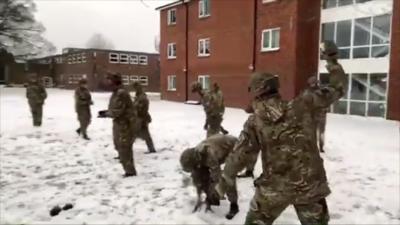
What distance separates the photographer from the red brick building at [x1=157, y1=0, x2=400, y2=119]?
22.4 m

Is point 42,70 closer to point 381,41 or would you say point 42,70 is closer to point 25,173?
point 381,41

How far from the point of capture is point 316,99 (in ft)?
12.3

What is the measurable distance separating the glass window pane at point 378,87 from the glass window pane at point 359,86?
313 mm

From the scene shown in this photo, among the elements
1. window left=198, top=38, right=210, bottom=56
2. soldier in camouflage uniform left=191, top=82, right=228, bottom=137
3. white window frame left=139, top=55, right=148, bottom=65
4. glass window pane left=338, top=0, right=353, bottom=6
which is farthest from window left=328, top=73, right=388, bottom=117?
white window frame left=139, top=55, right=148, bottom=65

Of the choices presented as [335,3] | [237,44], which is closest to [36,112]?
[237,44]

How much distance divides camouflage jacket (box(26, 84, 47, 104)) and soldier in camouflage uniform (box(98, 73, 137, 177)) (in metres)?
8.71

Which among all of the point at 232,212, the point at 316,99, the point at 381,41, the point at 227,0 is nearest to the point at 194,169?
the point at 232,212

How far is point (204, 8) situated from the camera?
97.4ft

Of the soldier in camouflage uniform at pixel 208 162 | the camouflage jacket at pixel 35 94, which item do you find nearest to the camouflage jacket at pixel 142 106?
the soldier in camouflage uniform at pixel 208 162

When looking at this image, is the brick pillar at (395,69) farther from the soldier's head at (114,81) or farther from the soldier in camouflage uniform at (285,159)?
the soldier in camouflage uniform at (285,159)

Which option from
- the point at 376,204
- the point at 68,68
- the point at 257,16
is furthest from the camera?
the point at 68,68

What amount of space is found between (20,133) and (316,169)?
13.1 metres

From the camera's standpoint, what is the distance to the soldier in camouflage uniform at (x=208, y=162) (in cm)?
557

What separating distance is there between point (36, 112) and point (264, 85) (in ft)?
46.6
